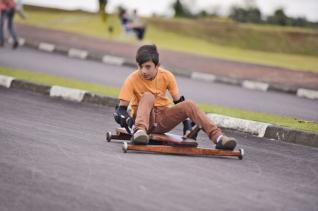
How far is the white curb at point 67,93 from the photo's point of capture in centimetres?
1268

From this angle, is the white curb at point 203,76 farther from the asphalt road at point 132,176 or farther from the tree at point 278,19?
the tree at point 278,19

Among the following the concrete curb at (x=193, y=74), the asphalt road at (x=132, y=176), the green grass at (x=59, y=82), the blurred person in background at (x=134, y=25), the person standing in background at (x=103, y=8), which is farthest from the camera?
the person standing in background at (x=103, y=8)

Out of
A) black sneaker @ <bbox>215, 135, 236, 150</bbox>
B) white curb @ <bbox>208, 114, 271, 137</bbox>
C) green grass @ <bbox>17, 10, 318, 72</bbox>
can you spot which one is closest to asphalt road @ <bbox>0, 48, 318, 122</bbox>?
white curb @ <bbox>208, 114, 271, 137</bbox>

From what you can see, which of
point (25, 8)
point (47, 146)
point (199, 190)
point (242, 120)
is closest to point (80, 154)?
point (47, 146)

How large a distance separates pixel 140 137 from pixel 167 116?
0.58 m

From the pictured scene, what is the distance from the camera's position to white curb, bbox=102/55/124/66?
22753 millimetres

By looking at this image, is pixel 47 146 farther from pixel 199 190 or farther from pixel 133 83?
pixel 199 190

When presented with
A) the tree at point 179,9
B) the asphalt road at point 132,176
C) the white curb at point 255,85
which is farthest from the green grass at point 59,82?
the tree at point 179,9

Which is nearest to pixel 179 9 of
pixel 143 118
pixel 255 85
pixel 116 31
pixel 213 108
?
pixel 116 31

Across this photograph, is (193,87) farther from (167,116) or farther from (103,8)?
(103,8)

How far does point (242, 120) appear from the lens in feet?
34.7

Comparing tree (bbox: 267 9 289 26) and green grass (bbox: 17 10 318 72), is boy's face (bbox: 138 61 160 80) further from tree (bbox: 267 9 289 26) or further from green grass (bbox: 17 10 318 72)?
tree (bbox: 267 9 289 26)

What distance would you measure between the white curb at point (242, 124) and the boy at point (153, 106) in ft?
7.79

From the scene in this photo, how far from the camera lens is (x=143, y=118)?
25.3 ft
